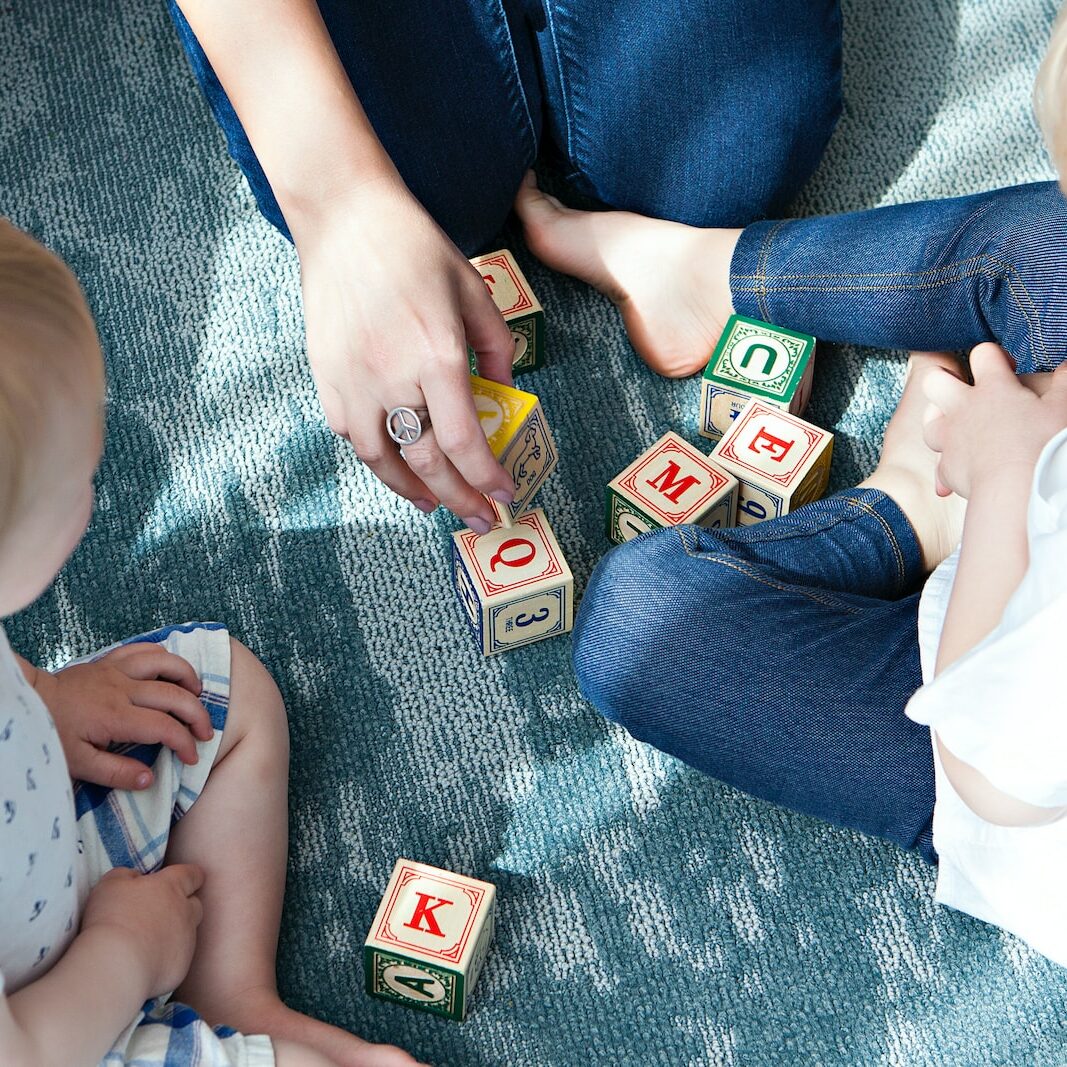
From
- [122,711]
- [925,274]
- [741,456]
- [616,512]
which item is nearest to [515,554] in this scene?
[616,512]

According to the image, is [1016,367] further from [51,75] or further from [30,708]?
[51,75]

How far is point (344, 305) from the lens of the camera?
886 mm

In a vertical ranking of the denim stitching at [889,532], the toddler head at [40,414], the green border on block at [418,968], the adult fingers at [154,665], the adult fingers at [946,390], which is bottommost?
the green border on block at [418,968]

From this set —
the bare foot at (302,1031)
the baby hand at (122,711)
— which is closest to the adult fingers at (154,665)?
the baby hand at (122,711)

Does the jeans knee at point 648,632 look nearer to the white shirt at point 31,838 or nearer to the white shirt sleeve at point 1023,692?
the white shirt sleeve at point 1023,692

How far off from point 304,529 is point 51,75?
2.26ft

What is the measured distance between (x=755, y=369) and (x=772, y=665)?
0.34 meters

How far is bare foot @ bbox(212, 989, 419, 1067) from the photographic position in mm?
923

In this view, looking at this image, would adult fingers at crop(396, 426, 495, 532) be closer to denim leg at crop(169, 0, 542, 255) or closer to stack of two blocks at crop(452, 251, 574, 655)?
stack of two blocks at crop(452, 251, 574, 655)

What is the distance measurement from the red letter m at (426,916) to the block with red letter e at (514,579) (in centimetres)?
24

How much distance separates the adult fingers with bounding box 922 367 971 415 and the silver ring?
0.42 m

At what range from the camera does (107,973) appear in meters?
0.82

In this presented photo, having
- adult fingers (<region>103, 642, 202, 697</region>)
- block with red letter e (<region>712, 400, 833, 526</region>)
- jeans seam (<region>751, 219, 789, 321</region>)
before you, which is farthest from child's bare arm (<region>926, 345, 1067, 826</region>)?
adult fingers (<region>103, 642, 202, 697</region>)

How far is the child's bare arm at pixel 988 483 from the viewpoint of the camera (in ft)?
2.64
